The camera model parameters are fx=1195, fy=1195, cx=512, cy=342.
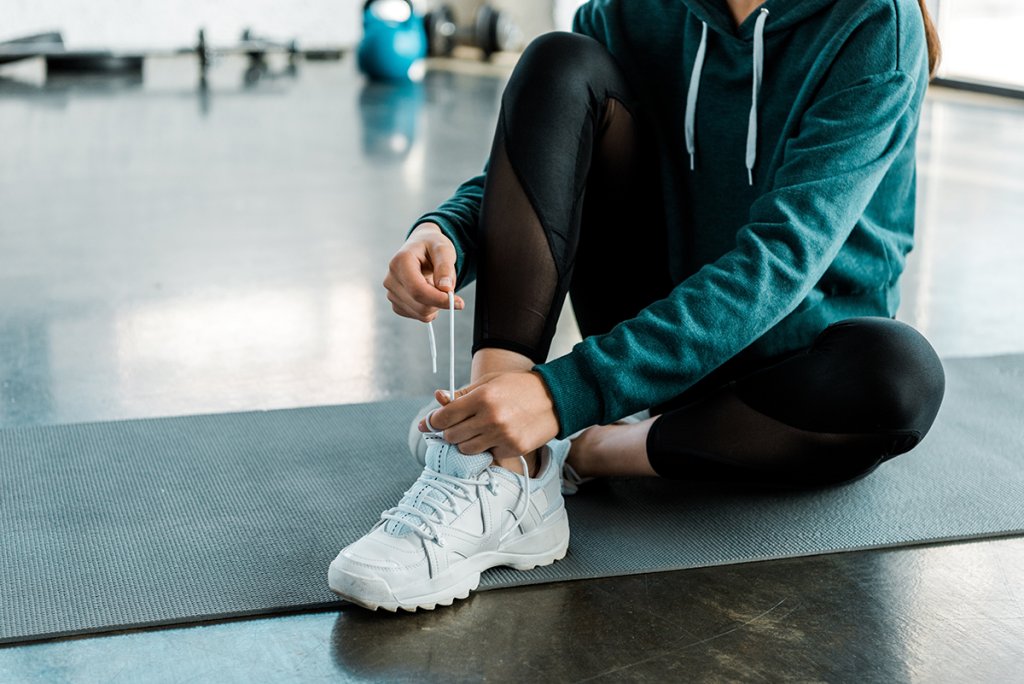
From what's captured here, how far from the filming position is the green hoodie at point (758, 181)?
1.04m

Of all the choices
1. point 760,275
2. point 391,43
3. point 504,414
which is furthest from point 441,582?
point 391,43

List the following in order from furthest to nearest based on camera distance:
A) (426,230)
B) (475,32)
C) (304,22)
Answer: (304,22) < (475,32) < (426,230)

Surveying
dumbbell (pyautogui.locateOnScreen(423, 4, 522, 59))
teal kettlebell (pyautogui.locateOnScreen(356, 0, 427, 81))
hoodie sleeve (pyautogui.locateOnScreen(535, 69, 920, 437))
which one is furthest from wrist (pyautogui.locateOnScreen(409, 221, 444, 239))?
dumbbell (pyautogui.locateOnScreen(423, 4, 522, 59))

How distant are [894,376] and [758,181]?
9.7 inches

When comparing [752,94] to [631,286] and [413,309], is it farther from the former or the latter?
[413,309]

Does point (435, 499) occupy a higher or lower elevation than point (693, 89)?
lower

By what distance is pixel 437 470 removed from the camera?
3.62ft

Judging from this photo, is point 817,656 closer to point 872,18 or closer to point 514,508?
point 514,508

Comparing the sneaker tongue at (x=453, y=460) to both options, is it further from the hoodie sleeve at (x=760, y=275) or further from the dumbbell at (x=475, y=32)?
the dumbbell at (x=475, y=32)

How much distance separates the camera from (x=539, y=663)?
3.20 feet

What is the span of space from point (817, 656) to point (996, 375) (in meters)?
0.92

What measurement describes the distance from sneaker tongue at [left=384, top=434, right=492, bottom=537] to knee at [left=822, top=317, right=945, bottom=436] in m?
0.39

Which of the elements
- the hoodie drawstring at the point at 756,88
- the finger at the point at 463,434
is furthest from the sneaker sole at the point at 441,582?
the hoodie drawstring at the point at 756,88

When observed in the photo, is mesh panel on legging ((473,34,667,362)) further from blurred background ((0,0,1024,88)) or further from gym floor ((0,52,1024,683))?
blurred background ((0,0,1024,88))
